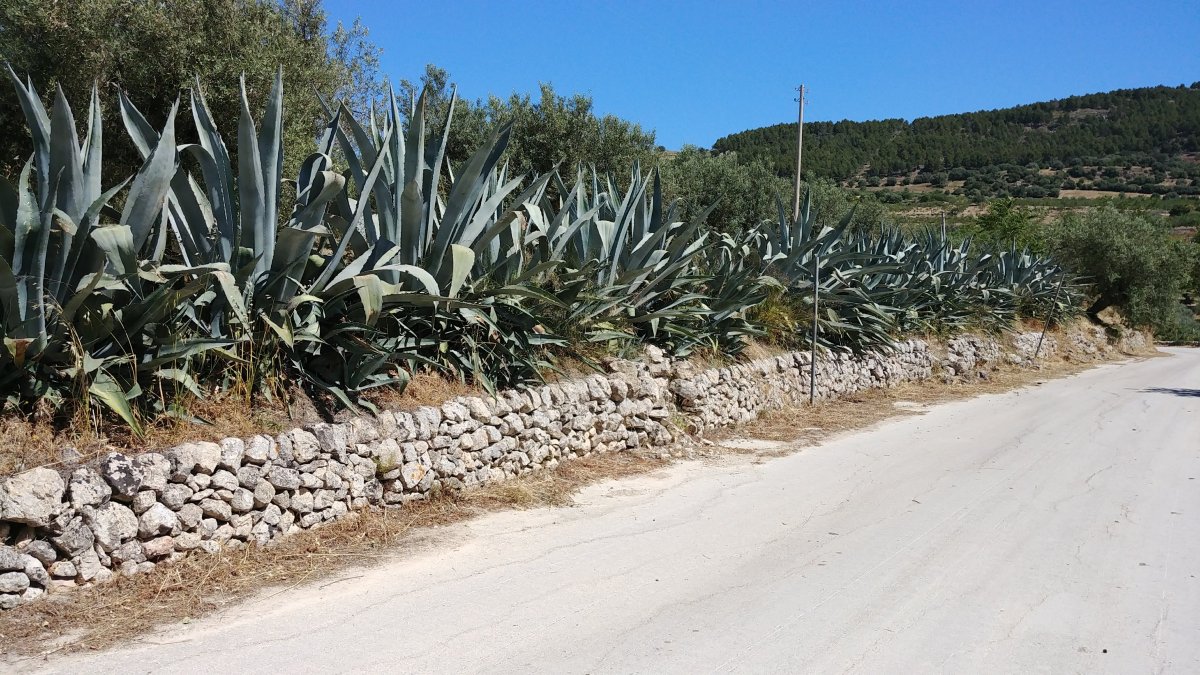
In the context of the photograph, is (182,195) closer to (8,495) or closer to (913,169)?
(8,495)

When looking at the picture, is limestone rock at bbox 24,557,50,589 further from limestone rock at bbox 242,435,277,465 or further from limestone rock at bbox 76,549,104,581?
limestone rock at bbox 242,435,277,465

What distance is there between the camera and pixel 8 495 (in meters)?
4.11

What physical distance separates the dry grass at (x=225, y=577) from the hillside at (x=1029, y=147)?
6586 cm

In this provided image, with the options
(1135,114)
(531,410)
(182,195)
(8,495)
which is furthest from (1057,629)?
(1135,114)

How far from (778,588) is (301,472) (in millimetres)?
3127

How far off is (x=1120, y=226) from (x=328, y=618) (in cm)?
3332

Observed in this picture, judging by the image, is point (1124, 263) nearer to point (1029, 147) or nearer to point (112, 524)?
point (112, 524)

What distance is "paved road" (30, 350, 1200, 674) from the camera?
405 centimetres

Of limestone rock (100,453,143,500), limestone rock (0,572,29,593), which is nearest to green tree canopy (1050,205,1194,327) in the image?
limestone rock (100,453,143,500)

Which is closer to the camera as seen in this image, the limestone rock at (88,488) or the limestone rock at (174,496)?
the limestone rock at (88,488)

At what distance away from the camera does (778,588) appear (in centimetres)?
507

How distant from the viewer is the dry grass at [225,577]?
13.2ft

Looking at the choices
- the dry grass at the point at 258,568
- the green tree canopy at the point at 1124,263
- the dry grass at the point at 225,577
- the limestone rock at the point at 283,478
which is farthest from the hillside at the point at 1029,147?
the limestone rock at the point at 283,478

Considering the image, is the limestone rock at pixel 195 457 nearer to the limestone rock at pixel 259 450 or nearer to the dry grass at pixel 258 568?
the limestone rock at pixel 259 450
